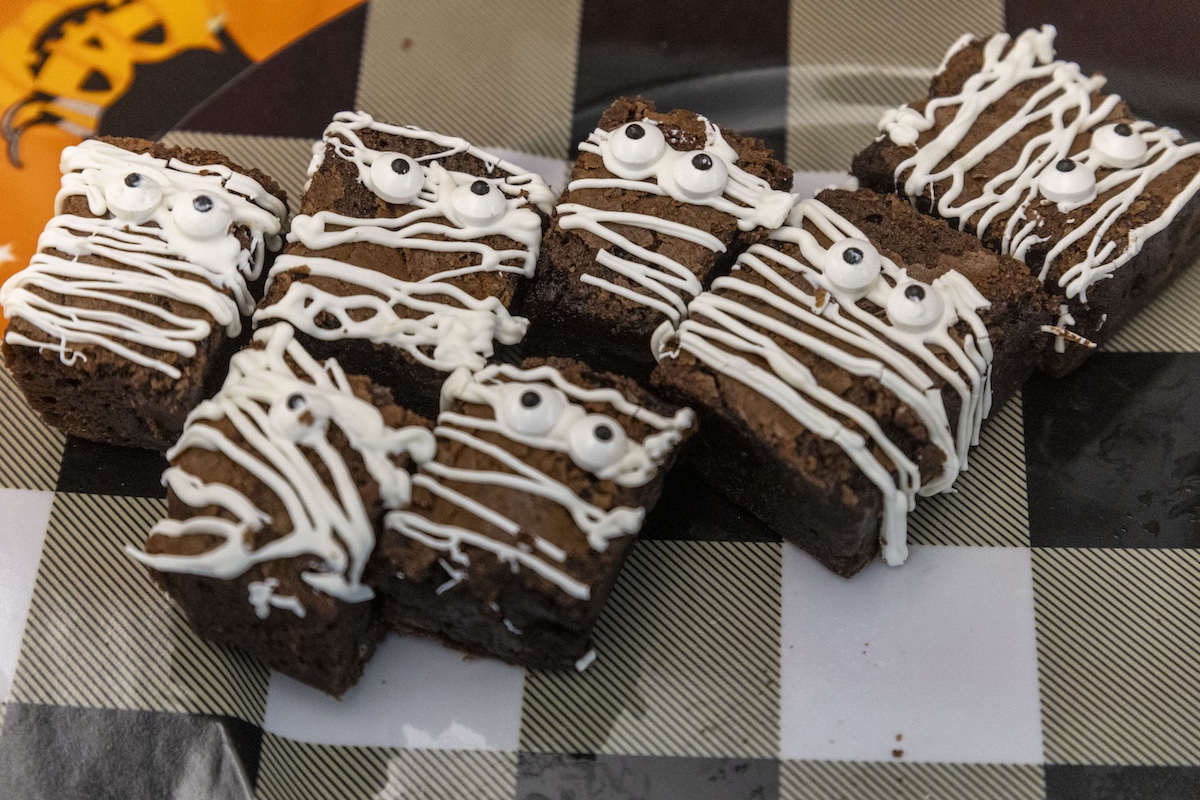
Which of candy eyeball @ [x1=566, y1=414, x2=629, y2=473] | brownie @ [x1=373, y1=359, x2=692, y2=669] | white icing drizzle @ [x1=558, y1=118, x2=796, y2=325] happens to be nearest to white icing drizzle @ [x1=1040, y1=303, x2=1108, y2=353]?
white icing drizzle @ [x1=558, y1=118, x2=796, y2=325]

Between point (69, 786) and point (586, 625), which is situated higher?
point (586, 625)

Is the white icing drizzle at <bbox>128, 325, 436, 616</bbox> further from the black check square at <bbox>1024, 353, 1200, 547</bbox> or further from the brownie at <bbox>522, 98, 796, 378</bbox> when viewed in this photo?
the black check square at <bbox>1024, 353, 1200, 547</bbox>

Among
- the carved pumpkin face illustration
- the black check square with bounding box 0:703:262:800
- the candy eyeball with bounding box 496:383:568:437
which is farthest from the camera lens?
the carved pumpkin face illustration

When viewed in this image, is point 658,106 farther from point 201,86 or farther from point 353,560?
point 353,560

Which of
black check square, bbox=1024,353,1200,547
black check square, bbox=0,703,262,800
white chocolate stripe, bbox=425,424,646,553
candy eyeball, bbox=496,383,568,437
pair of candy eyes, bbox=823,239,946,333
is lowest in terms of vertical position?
black check square, bbox=0,703,262,800

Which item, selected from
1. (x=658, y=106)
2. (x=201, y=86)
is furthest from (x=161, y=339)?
(x=658, y=106)

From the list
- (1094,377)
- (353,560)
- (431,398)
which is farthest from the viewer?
(1094,377)
